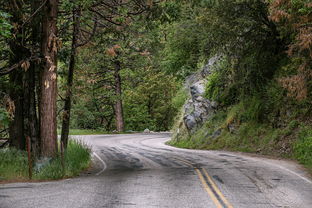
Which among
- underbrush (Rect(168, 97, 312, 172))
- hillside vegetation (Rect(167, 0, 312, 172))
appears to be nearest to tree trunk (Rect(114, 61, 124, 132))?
underbrush (Rect(168, 97, 312, 172))

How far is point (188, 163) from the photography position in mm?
16250

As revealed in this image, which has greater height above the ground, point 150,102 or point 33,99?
point 150,102

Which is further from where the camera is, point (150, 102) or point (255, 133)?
point (150, 102)

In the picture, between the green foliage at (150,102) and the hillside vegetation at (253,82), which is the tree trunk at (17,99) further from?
the green foliage at (150,102)

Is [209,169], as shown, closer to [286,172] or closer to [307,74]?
[286,172]

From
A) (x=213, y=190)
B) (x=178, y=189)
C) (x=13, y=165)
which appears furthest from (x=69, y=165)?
(x=213, y=190)

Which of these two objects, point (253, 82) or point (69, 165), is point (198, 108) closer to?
point (253, 82)

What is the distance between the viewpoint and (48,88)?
46.5ft

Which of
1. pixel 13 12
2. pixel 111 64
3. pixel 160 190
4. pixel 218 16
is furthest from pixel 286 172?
pixel 111 64

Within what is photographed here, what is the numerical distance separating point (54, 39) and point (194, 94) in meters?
17.2

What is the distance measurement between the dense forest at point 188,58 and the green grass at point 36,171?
2.29ft

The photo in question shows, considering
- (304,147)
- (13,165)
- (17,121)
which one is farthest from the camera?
(304,147)

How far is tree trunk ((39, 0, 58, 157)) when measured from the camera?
1409 cm

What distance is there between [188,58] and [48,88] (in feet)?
79.8
